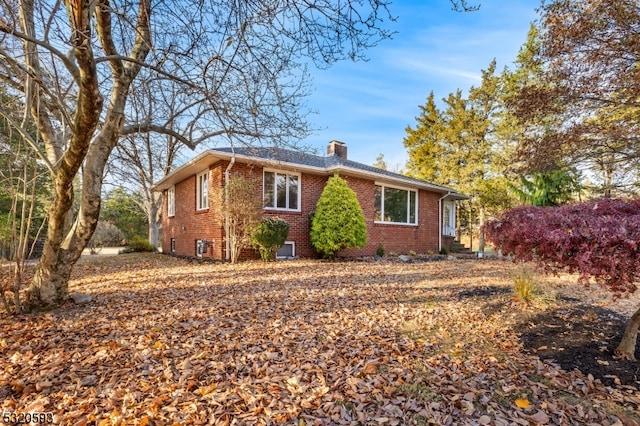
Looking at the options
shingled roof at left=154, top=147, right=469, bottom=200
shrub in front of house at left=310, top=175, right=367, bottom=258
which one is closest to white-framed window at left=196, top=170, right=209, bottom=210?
shingled roof at left=154, top=147, right=469, bottom=200

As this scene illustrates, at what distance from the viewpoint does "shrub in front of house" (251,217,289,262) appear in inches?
341

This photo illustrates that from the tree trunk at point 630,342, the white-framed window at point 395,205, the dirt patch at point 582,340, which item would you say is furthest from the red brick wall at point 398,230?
the tree trunk at point 630,342

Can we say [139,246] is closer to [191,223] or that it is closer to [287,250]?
[191,223]

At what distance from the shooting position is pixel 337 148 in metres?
14.7

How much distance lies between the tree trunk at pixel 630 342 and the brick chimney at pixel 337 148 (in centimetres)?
1252

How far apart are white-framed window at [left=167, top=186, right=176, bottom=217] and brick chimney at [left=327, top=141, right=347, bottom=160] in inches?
277

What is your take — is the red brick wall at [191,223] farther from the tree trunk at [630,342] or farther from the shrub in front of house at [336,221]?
the tree trunk at [630,342]

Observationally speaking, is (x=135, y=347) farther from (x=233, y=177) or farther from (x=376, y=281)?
(x=233, y=177)

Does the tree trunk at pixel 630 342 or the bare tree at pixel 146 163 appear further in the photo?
the bare tree at pixel 146 163

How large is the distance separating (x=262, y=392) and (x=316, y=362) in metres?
0.62

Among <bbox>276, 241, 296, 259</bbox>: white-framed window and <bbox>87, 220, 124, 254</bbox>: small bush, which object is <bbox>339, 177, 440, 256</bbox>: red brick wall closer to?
<bbox>276, 241, 296, 259</bbox>: white-framed window

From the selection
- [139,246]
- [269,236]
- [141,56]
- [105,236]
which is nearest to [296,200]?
[269,236]

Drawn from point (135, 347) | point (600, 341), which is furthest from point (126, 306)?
point (600, 341)

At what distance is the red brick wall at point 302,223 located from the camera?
9641mm
